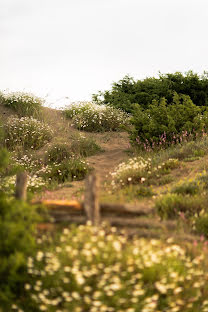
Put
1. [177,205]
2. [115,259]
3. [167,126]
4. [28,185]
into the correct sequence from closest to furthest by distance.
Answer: [115,259] → [177,205] → [28,185] → [167,126]

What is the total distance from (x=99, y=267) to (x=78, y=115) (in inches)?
546

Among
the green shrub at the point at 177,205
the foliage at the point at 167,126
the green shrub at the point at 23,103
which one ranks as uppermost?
the green shrub at the point at 23,103

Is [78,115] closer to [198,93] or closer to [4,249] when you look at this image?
[198,93]

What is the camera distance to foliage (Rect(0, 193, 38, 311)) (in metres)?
4.27

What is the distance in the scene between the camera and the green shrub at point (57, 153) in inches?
494

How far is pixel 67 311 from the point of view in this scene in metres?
3.97

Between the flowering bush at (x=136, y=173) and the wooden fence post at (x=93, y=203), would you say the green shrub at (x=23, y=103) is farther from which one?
the wooden fence post at (x=93, y=203)

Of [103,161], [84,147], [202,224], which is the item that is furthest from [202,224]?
[84,147]

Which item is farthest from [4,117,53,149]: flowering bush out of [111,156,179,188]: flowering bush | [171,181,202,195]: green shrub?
[171,181,202,195]: green shrub

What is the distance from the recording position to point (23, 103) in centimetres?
1773

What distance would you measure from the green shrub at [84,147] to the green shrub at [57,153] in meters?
0.34

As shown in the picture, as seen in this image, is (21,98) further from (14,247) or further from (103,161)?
(14,247)

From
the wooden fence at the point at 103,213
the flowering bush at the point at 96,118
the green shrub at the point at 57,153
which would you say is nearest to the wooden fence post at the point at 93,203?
the wooden fence at the point at 103,213

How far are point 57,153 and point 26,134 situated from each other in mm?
2256
